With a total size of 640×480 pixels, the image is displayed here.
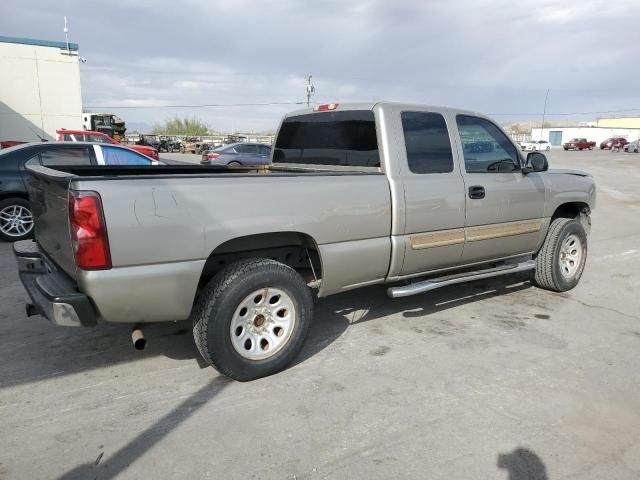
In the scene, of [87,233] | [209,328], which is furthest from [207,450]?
[87,233]

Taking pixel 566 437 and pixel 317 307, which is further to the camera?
pixel 317 307

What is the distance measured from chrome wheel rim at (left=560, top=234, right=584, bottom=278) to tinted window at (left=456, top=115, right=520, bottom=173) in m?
1.34

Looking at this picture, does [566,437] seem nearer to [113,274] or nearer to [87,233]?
[113,274]

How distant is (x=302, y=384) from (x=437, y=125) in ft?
8.31

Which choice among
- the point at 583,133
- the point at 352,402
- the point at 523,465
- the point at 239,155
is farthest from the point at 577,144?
the point at 523,465

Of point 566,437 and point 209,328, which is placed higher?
point 209,328

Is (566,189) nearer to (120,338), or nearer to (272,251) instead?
(272,251)

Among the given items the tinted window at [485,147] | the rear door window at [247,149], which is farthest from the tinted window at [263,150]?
the tinted window at [485,147]

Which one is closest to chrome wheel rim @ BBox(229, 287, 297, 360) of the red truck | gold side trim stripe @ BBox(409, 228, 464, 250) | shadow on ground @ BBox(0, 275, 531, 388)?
shadow on ground @ BBox(0, 275, 531, 388)

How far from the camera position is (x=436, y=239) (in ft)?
14.3

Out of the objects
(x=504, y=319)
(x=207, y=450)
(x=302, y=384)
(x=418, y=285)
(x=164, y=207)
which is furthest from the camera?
(x=504, y=319)

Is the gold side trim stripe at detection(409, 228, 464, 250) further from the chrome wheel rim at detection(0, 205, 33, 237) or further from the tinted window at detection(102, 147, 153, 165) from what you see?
the chrome wheel rim at detection(0, 205, 33, 237)

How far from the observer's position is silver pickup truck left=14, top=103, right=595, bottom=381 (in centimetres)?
300

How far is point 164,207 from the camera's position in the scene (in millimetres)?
3039
